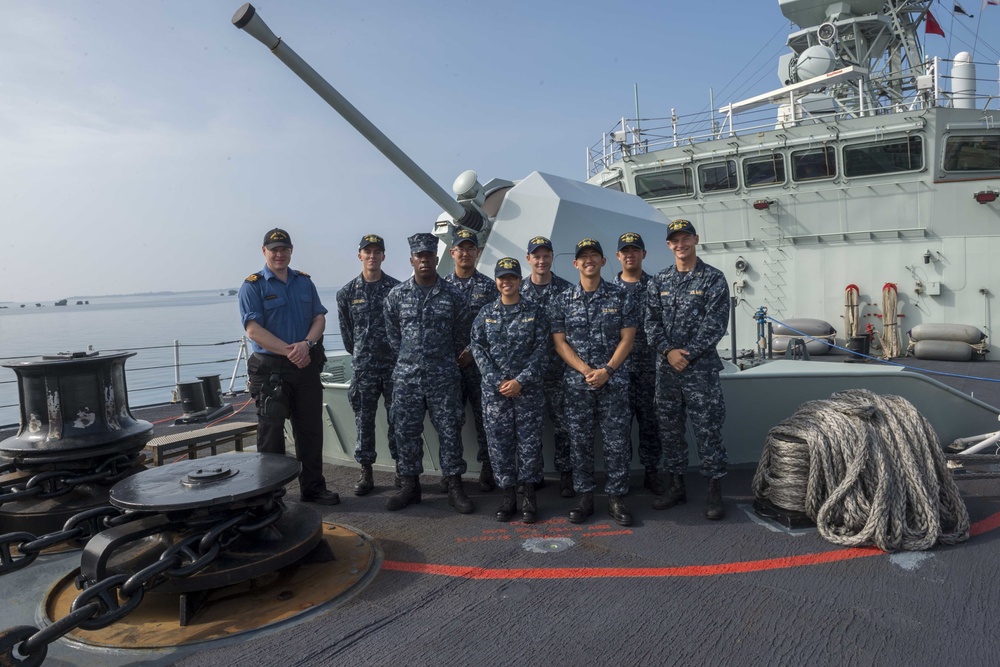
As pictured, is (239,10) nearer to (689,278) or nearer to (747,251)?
(689,278)

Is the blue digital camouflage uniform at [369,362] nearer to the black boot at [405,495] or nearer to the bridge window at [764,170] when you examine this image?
the black boot at [405,495]

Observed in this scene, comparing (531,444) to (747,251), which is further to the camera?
(747,251)

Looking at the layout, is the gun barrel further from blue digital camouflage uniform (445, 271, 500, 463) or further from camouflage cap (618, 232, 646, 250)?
camouflage cap (618, 232, 646, 250)

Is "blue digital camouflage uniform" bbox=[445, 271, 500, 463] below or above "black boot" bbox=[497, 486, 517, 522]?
above

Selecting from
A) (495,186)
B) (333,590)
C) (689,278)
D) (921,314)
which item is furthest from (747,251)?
(333,590)

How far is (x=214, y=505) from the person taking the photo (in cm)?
259

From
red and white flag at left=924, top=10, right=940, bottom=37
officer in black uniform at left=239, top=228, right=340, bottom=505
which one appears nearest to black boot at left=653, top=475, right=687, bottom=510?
officer in black uniform at left=239, top=228, right=340, bottom=505

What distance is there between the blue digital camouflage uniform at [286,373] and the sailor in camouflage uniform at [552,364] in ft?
4.68

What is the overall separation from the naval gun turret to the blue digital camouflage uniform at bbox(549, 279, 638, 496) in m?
1.48

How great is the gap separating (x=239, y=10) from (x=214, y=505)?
2830 mm

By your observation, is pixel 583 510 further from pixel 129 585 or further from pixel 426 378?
pixel 129 585

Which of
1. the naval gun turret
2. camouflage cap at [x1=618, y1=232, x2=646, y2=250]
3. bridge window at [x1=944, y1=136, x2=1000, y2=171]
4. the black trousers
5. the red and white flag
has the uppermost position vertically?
the red and white flag

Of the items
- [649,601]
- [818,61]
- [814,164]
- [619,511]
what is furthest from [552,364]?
[818,61]

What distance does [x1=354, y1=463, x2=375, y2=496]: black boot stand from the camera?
425 cm
